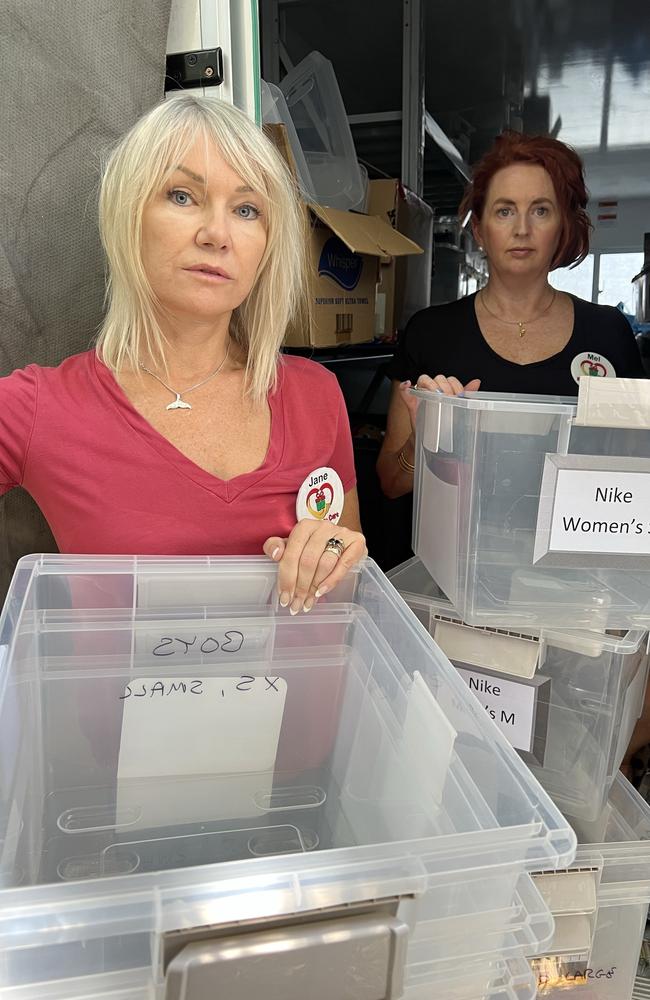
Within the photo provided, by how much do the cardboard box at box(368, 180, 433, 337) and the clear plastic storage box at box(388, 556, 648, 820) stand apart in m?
1.64

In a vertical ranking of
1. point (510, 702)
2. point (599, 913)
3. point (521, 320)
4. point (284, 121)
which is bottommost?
point (599, 913)

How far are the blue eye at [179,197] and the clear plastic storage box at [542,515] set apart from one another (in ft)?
1.23

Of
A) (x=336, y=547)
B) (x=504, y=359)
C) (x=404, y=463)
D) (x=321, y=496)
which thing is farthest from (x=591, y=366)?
(x=336, y=547)

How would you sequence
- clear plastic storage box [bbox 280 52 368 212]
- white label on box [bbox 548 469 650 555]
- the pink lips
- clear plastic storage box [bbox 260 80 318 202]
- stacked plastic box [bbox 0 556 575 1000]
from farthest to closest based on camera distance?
1. clear plastic storage box [bbox 280 52 368 212]
2. clear plastic storage box [bbox 260 80 318 202]
3. the pink lips
4. white label on box [bbox 548 469 650 555]
5. stacked plastic box [bbox 0 556 575 1000]

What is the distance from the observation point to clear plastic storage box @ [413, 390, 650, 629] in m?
0.74

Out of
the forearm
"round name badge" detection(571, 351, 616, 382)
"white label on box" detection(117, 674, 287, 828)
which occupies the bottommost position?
"white label on box" detection(117, 674, 287, 828)

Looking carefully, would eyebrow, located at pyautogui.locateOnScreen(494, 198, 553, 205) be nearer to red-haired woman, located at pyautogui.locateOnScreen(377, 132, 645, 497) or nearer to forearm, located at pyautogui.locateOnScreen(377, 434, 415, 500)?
red-haired woman, located at pyautogui.locateOnScreen(377, 132, 645, 497)

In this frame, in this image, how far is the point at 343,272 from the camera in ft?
6.54

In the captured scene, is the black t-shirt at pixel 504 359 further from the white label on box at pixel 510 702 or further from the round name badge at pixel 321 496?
the white label on box at pixel 510 702

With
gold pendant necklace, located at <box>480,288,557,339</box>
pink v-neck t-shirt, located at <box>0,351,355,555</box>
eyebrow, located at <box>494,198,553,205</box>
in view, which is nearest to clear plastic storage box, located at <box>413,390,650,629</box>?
pink v-neck t-shirt, located at <box>0,351,355,555</box>

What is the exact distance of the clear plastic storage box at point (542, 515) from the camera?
742 millimetres

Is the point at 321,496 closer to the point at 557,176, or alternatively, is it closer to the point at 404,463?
the point at 404,463

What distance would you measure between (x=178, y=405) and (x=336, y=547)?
0.99 ft

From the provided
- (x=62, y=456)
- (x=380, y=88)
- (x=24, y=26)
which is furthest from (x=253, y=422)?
(x=380, y=88)
